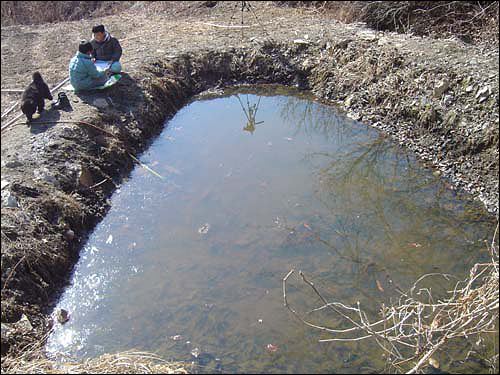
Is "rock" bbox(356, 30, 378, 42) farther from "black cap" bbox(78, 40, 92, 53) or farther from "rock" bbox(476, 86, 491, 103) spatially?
"black cap" bbox(78, 40, 92, 53)

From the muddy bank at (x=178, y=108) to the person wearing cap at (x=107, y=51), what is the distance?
0.32 metres

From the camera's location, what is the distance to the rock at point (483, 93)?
681 cm

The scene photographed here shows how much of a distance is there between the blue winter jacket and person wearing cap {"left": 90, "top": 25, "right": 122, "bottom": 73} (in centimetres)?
40

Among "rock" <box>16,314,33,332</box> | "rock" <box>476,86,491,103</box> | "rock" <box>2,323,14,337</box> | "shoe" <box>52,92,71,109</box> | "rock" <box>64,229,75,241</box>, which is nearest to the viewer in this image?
"rock" <box>2,323,14,337</box>

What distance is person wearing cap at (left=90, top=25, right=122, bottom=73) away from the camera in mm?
7734

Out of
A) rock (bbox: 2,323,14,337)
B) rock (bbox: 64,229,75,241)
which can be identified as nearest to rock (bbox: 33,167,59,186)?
rock (bbox: 64,229,75,241)

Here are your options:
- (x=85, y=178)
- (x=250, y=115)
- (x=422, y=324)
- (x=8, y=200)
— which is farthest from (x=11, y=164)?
(x=422, y=324)

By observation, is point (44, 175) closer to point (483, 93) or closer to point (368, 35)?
point (483, 93)

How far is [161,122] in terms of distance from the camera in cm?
825

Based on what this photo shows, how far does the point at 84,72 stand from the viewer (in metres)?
7.17

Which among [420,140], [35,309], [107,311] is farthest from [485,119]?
[35,309]

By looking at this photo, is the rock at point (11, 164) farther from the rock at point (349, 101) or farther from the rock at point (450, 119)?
the rock at point (450, 119)

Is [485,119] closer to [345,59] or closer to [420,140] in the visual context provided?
[420,140]

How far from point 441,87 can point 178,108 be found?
481 cm
